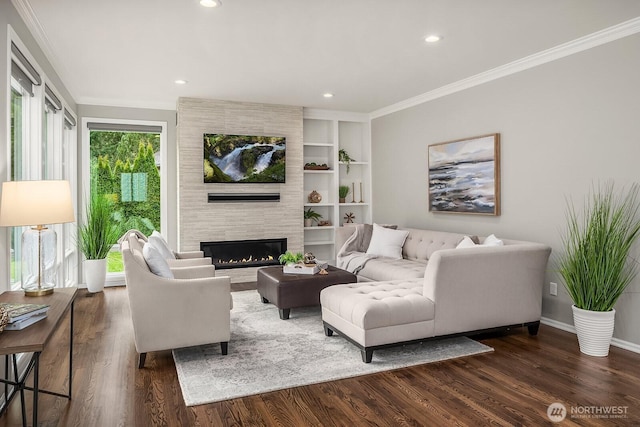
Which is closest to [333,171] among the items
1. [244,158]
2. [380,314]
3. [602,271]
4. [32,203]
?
[244,158]

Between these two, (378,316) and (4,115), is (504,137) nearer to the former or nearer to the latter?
(378,316)

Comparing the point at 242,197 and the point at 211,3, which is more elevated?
the point at 211,3

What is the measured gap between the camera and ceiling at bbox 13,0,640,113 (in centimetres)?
326

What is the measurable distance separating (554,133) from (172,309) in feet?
12.3

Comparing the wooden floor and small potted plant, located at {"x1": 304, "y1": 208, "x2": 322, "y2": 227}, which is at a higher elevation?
small potted plant, located at {"x1": 304, "y1": 208, "x2": 322, "y2": 227}

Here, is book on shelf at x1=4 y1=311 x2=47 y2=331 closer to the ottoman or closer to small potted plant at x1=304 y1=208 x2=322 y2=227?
the ottoman

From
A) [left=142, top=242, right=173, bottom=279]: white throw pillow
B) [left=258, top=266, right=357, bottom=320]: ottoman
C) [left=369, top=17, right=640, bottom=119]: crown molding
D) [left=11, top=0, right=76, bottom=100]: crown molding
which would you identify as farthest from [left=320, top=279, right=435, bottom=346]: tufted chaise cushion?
[left=11, top=0, right=76, bottom=100]: crown molding

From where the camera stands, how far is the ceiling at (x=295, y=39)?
326 centimetres

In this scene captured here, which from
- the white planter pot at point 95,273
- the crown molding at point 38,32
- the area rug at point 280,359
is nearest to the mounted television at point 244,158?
the white planter pot at point 95,273

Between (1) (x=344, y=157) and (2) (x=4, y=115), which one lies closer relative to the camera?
(2) (x=4, y=115)

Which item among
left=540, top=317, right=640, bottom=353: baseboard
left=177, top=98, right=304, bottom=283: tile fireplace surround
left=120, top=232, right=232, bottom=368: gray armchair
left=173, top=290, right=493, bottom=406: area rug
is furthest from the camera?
left=177, top=98, right=304, bottom=283: tile fireplace surround

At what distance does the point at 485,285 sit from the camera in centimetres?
374

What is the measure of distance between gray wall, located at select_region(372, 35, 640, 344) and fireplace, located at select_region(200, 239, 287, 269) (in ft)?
7.55

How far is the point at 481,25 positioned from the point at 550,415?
283 cm
